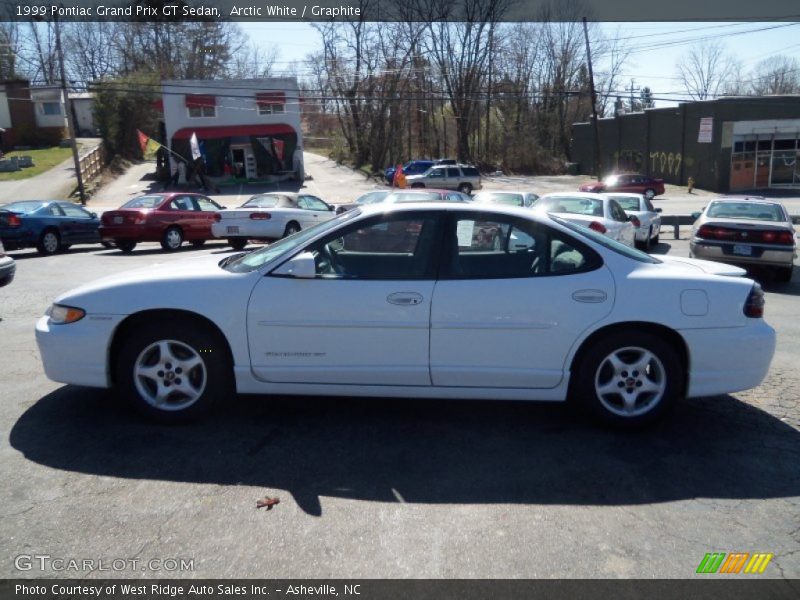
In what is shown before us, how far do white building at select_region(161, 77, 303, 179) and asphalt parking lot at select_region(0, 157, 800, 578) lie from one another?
141ft

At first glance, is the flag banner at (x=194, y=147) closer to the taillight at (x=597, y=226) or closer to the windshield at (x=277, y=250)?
the taillight at (x=597, y=226)

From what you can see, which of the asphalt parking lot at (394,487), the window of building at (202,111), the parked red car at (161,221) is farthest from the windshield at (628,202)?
the window of building at (202,111)

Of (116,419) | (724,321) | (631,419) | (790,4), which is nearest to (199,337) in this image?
(116,419)

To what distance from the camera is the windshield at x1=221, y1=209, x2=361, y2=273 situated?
197 inches

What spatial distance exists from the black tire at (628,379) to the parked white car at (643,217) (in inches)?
479

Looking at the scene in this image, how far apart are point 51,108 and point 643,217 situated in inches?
2182

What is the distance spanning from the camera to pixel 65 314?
195 inches

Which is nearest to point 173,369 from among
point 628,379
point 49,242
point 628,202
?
point 628,379

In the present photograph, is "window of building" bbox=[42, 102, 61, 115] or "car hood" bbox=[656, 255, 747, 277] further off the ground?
"window of building" bbox=[42, 102, 61, 115]

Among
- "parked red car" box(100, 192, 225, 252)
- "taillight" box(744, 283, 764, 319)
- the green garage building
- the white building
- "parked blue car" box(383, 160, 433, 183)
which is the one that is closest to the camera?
"taillight" box(744, 283, 764, 319)

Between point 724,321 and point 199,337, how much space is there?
139 inches

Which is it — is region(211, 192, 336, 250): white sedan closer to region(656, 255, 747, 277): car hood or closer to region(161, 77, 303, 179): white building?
region(656, 255, 747, 277): car hood

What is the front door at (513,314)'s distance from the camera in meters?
4.75

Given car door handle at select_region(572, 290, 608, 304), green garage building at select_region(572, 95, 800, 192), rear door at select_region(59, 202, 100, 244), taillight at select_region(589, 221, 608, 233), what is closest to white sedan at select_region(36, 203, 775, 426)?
car door handle at select_region(572, 290, 608, 304)
